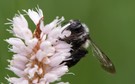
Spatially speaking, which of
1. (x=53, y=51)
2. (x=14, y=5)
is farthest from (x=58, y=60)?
(x=14, y=5)

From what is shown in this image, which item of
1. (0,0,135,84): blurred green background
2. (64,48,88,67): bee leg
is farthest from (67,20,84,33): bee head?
(0,0,135,84): blurred green background

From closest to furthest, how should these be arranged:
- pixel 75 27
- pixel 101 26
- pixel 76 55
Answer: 1. pixel 75 27
2. pixel 76 55
3. pixel 101 26

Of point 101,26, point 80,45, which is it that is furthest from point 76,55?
point 101,26

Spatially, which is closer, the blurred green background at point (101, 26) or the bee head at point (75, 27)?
the bee head at point (75, 27)

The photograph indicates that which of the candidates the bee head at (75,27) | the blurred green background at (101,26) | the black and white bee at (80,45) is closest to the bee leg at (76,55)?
the black and white bee at (80,45)

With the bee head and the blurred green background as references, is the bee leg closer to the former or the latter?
the bee head

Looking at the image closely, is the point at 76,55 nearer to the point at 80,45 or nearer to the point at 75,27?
the point at 80,45

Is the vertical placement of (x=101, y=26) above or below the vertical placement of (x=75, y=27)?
above

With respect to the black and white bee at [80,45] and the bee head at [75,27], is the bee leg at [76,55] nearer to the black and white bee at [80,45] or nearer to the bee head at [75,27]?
the black and white bee at [80,45]
